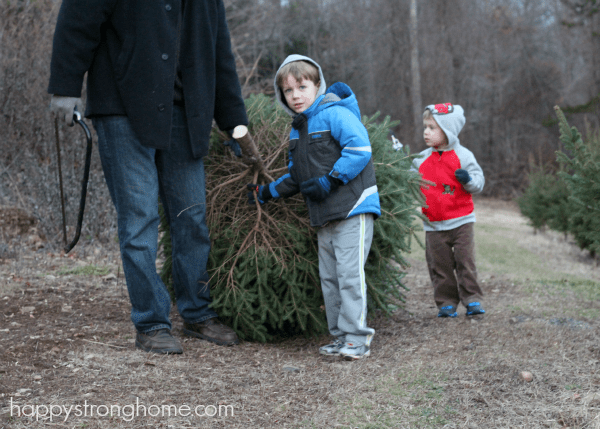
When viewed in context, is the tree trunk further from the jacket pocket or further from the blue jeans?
the jacket pocket

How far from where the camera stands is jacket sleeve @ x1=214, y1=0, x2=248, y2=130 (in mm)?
3354

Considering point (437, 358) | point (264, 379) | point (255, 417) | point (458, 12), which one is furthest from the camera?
point (458, 12)

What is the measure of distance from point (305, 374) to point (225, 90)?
163 cm

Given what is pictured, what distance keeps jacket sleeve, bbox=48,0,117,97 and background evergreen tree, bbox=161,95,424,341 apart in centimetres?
92

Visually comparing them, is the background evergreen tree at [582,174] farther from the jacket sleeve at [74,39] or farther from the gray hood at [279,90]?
the jacket sleeve at [74,39]

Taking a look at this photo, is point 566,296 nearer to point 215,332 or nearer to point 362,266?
point 362,266

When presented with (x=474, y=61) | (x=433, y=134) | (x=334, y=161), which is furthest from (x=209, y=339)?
(x=474, y=61)

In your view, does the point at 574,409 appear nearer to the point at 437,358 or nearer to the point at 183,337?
the point at 437,358

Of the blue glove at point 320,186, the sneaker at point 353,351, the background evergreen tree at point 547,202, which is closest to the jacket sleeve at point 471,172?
the blue glove at point 320,186

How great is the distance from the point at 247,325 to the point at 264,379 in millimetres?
631

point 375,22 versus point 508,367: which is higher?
point 375,22

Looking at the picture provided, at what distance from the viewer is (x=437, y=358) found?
3.16 m

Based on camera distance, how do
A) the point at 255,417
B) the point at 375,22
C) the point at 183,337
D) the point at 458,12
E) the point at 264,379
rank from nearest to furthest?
1. the point at 255,417
2. the point at 264,379
3. the point at 183,337
4. the point at 375,22
5. the point at 458,12

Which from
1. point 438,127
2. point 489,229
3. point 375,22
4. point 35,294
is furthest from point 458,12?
point 35,294
